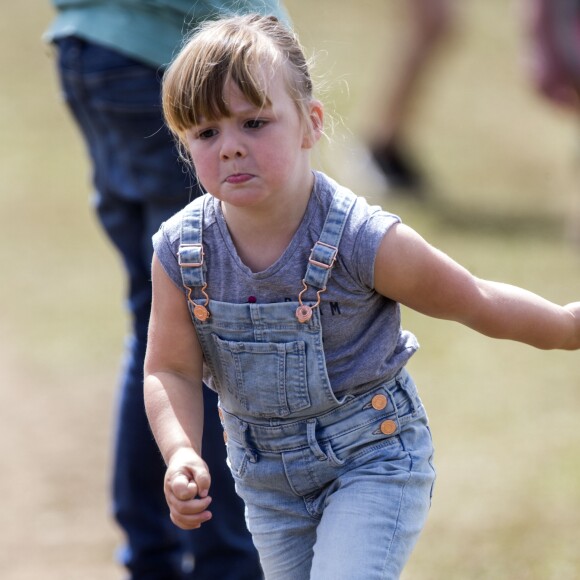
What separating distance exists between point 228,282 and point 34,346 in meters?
4.05

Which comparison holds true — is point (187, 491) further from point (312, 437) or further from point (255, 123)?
point (255, 123)

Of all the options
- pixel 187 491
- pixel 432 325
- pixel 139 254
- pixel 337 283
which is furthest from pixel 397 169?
pixel 187 491

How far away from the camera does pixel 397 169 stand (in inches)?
344

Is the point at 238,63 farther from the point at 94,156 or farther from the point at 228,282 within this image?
the point at 94,156

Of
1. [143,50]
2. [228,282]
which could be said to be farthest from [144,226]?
[228,282]

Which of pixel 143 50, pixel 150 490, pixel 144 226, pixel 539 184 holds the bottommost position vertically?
pixel 150 490

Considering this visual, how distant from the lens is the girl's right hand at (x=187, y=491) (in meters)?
2.08

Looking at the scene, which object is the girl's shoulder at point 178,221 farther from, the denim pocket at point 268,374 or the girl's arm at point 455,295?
the girl's arm at point 455,295

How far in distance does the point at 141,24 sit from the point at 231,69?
0.88 m

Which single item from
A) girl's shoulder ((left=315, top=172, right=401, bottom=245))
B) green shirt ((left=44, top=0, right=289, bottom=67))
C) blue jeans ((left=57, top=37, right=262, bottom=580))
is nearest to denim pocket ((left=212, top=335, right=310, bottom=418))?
girl's shoulder ((left=315, top=172, right=401, bottom=245))

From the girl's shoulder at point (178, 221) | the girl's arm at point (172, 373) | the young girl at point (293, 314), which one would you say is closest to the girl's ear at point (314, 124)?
the young girl at point (293, 314)

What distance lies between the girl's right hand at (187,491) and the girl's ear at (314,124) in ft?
1.97

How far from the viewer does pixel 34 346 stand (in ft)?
20.2

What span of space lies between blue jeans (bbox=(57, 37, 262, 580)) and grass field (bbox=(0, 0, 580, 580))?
0.44 meters
